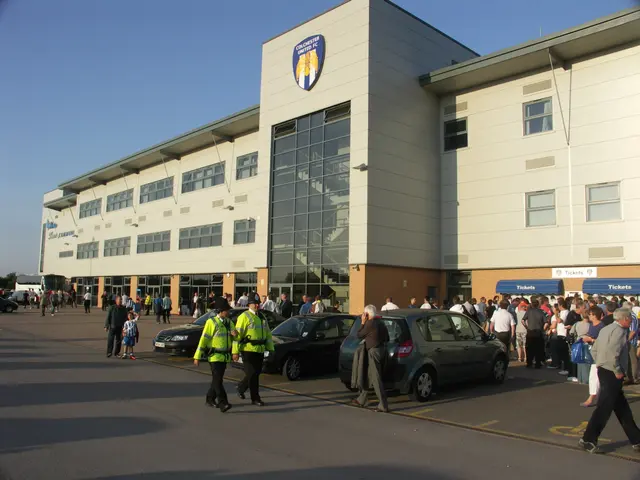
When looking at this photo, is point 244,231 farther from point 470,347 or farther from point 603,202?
point 470,347

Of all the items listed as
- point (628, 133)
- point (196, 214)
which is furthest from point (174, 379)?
point (196, 214)

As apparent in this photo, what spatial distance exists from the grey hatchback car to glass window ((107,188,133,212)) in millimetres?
39208

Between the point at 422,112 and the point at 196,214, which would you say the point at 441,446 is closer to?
the point at 422,112

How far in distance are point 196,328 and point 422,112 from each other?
16.1m

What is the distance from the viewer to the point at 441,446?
6.70 metres

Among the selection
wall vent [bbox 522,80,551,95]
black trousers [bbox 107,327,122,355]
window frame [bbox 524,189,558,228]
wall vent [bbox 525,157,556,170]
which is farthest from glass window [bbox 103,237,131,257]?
wall vent [bbox 522,80,551,95]

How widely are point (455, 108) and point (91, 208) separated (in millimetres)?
38632

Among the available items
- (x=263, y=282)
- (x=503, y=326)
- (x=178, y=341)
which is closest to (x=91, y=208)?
(x=263, y=282)

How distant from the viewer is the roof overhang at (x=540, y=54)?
20.2 m

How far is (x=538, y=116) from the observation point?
2311cm

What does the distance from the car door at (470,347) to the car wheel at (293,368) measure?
3.56 meters

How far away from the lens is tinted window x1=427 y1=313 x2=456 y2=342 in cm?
1001

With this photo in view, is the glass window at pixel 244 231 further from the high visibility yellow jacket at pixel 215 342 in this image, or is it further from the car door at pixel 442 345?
the high visibility yellow jacket at pixel 215 342

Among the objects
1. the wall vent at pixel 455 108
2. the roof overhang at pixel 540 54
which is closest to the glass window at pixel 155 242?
the wall vent at pixel 455 108
